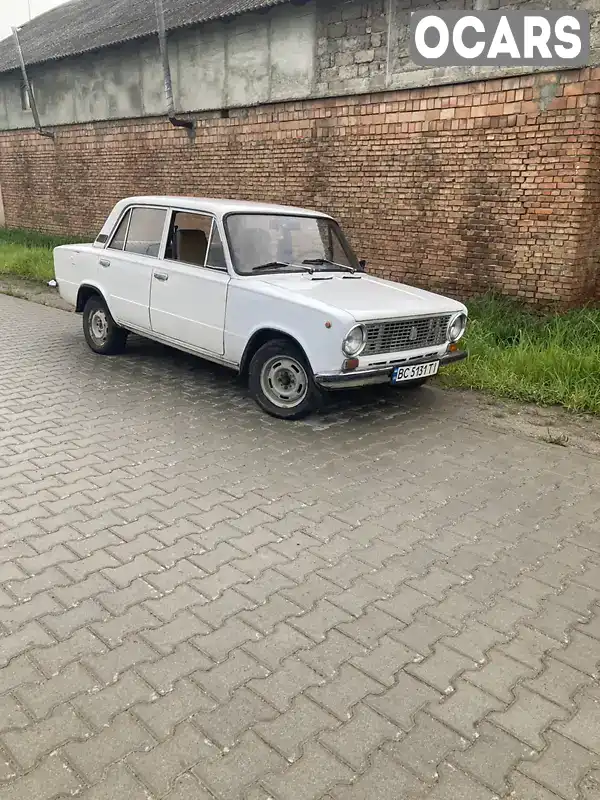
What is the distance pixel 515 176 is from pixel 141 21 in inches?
408

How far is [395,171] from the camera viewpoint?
9.37 m

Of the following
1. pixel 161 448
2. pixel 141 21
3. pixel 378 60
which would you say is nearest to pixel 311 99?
pixel 378 60

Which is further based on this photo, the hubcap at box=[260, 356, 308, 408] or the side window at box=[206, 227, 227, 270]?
the side window at box=[206, 227, 227, 270]

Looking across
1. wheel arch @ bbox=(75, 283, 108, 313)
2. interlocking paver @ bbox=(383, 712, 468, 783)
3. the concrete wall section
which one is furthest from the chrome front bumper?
the concrete wall section

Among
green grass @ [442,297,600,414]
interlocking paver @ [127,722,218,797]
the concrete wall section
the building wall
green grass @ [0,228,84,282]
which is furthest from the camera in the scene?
green grass @ [0,228,84,282]

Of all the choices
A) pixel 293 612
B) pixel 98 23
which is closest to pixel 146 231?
pixel 293 612

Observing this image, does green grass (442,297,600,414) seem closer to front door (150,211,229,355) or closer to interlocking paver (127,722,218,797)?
front door (150,211,229,355)

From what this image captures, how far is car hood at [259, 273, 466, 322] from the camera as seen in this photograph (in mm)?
4844

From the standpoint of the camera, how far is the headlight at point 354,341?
4.68 m

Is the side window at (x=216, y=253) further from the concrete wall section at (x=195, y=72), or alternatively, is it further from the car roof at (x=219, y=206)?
the concrete wall section at (x=195, y=72)

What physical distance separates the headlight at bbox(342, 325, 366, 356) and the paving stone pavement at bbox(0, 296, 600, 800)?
0.73 m

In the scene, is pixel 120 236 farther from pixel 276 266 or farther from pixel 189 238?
pixel 276 266

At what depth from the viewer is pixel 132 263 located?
6277 millimetres

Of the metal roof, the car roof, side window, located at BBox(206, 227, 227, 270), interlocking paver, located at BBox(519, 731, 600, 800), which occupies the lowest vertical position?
interlocking paver, located at BBox(519, 731, 600, 800)
